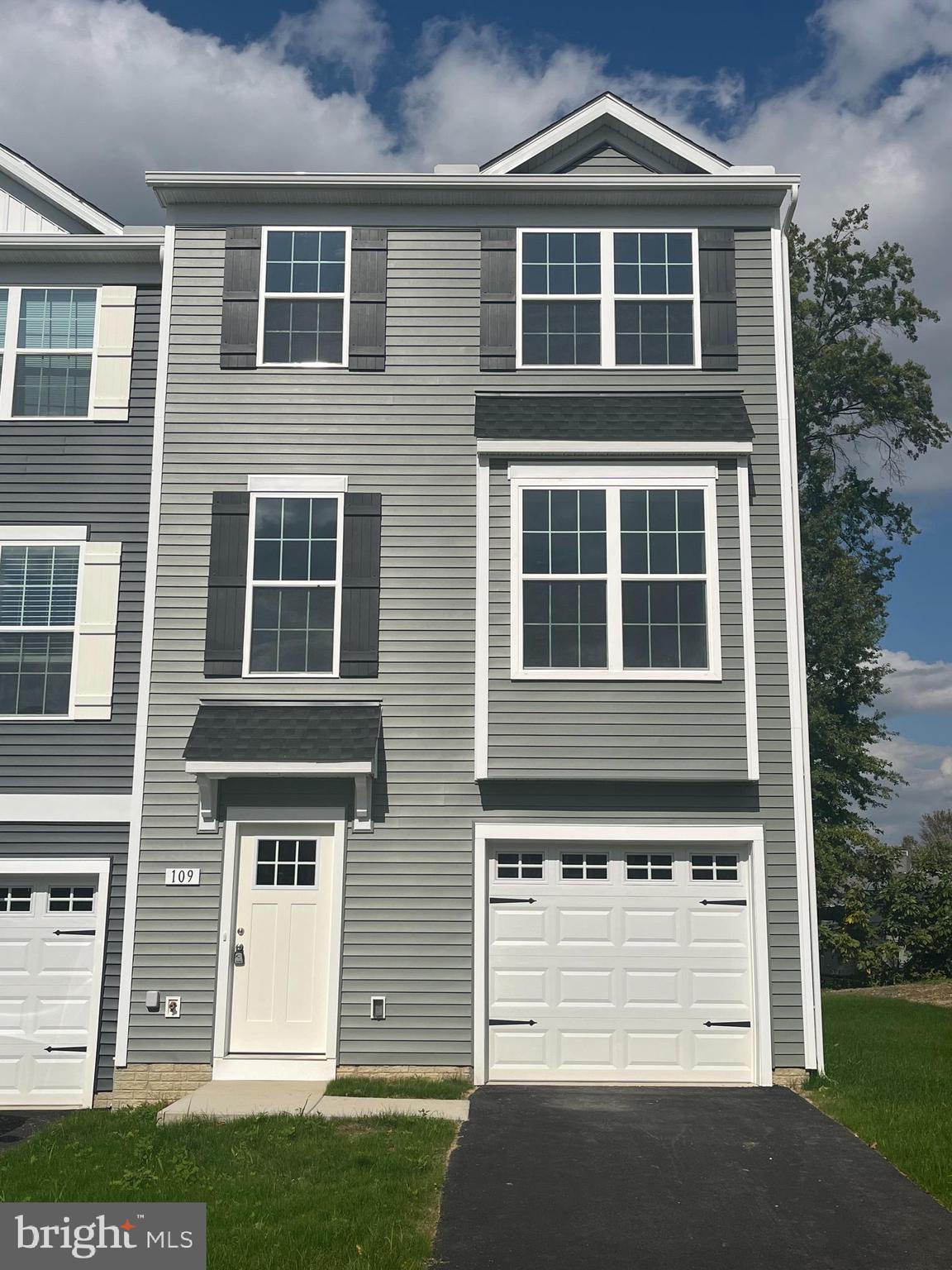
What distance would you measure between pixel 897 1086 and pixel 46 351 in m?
11.2

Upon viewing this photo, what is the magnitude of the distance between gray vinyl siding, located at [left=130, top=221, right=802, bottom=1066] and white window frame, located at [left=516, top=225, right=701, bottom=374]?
0.36ft

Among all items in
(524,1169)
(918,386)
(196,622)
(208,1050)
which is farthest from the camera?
(918,386)

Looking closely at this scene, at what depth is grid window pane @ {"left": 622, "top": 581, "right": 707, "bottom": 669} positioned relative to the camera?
11.4 meters

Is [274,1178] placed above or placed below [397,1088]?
above

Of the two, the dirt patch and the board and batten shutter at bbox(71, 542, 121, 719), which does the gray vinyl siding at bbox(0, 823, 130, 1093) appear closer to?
the board and batten shutter at bbox(71, 542, 121, 719)

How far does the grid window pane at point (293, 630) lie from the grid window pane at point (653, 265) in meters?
4.49

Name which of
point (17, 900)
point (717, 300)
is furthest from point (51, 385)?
point (717, 300)

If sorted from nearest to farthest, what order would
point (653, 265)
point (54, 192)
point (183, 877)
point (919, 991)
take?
point (183, 877)
point (653, 265)
point (54, 192)
point (919, 991)

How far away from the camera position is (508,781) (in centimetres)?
1123

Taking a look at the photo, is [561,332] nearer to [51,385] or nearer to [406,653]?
[406,653]

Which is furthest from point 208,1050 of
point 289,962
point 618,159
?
point 618,159

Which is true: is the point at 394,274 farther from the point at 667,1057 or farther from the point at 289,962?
the point at 667,1057

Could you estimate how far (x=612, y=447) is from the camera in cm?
1166

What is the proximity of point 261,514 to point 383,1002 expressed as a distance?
487cm
